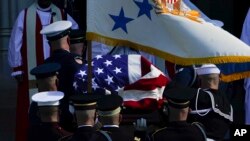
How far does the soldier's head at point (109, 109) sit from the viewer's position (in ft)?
25.7

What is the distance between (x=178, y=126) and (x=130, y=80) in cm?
71

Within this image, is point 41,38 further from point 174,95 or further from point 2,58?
point 174,95

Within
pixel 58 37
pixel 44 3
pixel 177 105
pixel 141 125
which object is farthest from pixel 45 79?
pixel 44 3

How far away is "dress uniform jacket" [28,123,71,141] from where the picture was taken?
8.12m

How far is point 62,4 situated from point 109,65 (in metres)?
4.04

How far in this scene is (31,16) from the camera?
466 inches

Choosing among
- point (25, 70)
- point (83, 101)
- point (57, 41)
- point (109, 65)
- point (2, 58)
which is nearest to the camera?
point (83, 101)

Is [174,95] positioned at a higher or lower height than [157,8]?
lower

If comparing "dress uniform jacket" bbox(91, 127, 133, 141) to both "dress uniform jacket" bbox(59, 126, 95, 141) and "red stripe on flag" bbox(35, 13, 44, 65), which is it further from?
"red stripe on flag" bbox(35, 13, 44, 65)

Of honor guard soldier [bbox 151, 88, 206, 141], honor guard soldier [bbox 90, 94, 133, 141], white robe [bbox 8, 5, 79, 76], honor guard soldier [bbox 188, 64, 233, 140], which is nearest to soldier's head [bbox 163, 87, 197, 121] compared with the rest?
honor guard soldier [bbox 151, 88, 206, 141]

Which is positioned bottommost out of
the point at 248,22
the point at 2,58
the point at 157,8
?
the point at 2,58

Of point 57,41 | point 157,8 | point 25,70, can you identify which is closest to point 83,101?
point 157,8

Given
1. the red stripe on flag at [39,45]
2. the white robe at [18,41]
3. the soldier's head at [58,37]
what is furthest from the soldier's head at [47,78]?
the red stripe on flag at [39,45]

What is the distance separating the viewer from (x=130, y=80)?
8.52 meters
